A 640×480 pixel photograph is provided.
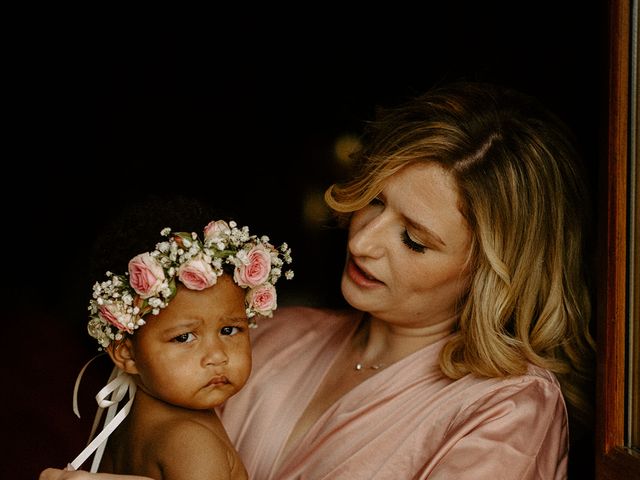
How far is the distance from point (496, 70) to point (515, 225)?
2.83 ft

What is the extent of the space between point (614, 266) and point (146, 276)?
1054mm

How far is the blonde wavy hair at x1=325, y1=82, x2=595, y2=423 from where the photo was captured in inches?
81.8

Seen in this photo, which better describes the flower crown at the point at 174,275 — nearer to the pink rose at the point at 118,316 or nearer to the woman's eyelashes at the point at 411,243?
the pink rose at the point at 118,316

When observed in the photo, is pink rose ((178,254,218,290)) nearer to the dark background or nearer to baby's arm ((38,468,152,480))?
baby's arm ((38,468,152,480))

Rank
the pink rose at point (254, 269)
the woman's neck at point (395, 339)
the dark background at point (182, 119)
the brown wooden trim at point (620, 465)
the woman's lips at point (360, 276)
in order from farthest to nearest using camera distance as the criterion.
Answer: the dark background at point (182, 119) → the woman's neck at point (395, 339) → the woman's lips at point (360, 276) → the pink rose at point (254, 269) → the brown wooden trim at point (620, 465)

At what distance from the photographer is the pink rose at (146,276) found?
1.82 metres

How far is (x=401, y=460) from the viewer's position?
202 centimetres

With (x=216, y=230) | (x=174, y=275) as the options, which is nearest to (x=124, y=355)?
(x=174, y=275)

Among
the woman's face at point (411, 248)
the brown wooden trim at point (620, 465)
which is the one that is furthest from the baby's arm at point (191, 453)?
the brown wooden trim at point (620, 465)

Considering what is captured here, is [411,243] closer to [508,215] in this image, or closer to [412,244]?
[412,244]

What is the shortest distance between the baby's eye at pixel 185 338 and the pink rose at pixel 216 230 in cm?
24

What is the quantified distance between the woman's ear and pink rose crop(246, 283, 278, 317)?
1.07 feet

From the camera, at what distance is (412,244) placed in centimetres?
208

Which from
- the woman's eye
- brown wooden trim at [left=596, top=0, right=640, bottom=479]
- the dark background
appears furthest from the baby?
the dark background
